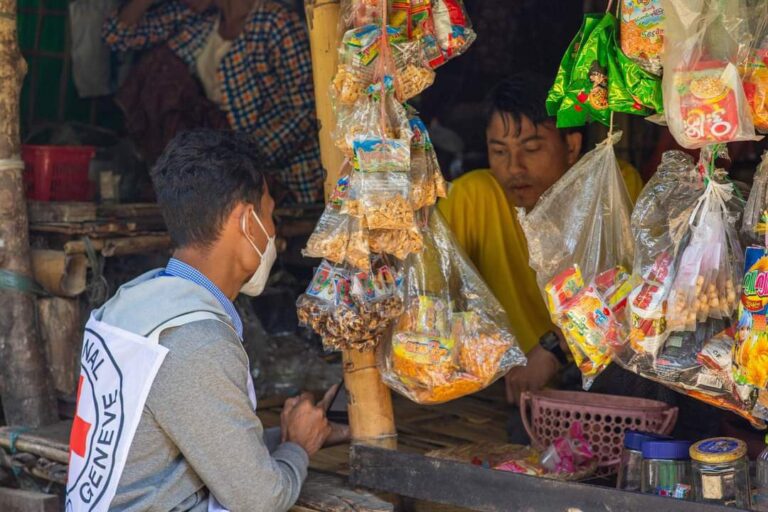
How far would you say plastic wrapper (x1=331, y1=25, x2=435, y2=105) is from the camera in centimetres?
229

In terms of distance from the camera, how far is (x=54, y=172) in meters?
4.07

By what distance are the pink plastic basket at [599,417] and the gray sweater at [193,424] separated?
0.75m

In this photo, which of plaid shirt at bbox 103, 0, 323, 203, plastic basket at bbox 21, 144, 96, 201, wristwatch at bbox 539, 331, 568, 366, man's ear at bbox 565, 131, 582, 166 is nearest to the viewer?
wristwatch at bbox 539, 331, 568, 366

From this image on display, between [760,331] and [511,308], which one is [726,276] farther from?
[511,308]

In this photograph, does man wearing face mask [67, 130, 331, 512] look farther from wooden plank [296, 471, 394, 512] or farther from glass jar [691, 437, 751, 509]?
glass jar [691, 437, 751, 509]

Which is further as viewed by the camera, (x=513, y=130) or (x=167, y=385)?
(x=513, y=130)

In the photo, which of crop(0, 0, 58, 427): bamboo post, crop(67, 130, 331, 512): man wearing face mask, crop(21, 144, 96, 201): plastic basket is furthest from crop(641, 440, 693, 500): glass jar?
crop(21, 144, 96, 201): plastic basket

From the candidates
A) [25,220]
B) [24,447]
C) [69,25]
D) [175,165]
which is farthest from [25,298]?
[69,25]

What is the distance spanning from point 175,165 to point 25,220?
141 centimetres

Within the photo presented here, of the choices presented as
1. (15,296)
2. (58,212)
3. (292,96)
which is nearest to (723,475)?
(15,296)

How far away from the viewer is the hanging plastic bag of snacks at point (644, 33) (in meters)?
2.01

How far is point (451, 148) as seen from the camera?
16.8 feet

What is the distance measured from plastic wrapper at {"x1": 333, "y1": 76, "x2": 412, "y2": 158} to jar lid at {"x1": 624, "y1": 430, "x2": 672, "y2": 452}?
83 centimetres

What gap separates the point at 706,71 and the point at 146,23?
370 cm
